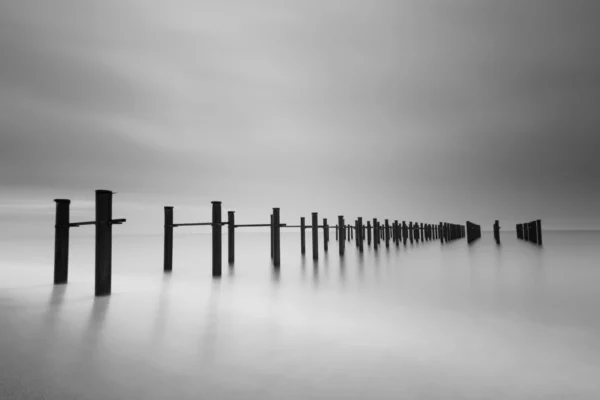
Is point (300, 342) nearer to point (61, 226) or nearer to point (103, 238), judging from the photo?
point (103, 238)

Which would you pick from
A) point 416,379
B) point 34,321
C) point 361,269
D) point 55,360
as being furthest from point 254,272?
point 416,379

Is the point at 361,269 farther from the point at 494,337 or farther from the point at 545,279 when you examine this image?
the point at 494,337

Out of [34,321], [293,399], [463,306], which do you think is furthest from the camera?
[463,306]

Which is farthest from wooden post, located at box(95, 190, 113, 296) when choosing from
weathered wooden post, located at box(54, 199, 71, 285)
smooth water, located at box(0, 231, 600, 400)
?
weathered wooden post, located at box(54, 199, 71, 285)

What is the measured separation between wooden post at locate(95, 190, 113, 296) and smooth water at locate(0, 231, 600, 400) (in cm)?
25

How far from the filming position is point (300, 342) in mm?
2721

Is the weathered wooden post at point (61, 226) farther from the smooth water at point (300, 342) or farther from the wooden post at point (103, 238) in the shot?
the wooden post at point (103, 238)

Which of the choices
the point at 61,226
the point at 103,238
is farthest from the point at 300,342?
the point at 61,226

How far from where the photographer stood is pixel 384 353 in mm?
2459

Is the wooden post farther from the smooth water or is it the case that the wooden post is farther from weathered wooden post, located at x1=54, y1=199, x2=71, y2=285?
weathered wooden post, located at x1=54, y1=199, x2=71, y2=285

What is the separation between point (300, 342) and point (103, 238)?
3127 millimetres

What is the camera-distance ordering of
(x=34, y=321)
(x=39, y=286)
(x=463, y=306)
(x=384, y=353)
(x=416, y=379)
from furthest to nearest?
(x=39, y=286) < (x=463, y=306) < (x=34, y=321) < (x=384, y=353) < (x=416, y=379)

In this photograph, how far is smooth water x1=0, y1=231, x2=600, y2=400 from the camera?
190 cm

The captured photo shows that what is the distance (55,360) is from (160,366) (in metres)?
0.76
